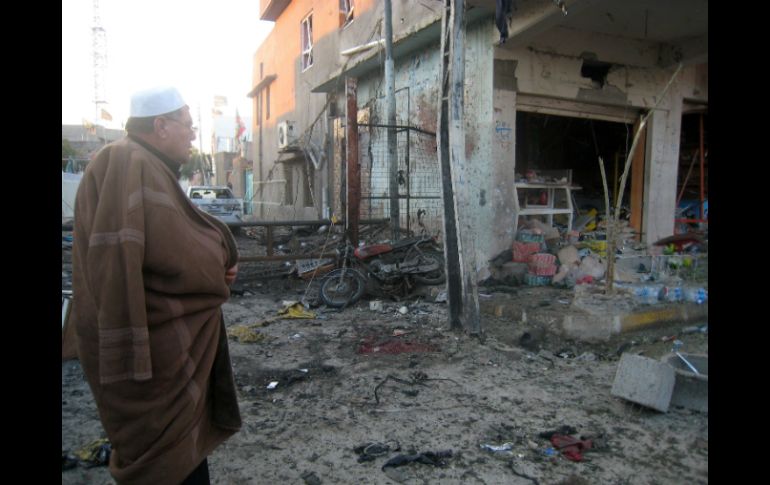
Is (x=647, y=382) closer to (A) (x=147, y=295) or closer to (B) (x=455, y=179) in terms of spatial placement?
(B) (x=455, y=179)

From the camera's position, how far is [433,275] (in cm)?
718

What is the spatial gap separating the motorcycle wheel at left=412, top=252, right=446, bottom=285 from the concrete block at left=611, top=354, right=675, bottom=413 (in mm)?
3729

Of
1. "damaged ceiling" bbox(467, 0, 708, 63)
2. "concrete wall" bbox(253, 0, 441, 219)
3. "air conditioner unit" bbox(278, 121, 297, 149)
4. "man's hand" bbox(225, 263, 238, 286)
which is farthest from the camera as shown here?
"air conditioner unit" bbox(278, 121, 297, 149)

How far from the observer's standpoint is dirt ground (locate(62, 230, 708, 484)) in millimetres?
2660

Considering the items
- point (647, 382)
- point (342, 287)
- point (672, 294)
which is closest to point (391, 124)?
point (342, 287)

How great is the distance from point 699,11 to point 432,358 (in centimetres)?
626

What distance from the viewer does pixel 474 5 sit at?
21.9ft

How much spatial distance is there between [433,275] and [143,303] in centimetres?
591

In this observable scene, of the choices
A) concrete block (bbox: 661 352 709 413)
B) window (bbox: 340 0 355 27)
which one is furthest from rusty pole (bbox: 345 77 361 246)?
window (bbox: 340 0 355 27)

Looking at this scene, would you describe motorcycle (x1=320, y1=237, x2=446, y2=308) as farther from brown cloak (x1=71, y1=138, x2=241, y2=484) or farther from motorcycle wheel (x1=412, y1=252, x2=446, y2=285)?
brown cloak (x1=71, y1=138, x2=241, y2=484)

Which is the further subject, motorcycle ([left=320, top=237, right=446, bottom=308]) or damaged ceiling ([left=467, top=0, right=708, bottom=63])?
motorcycle ([left=320, top=237, right=446, bottom=308])

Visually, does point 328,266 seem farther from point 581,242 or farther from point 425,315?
point 581,242

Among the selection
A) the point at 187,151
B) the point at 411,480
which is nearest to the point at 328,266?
the point at 411,480

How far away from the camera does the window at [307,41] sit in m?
14.8
